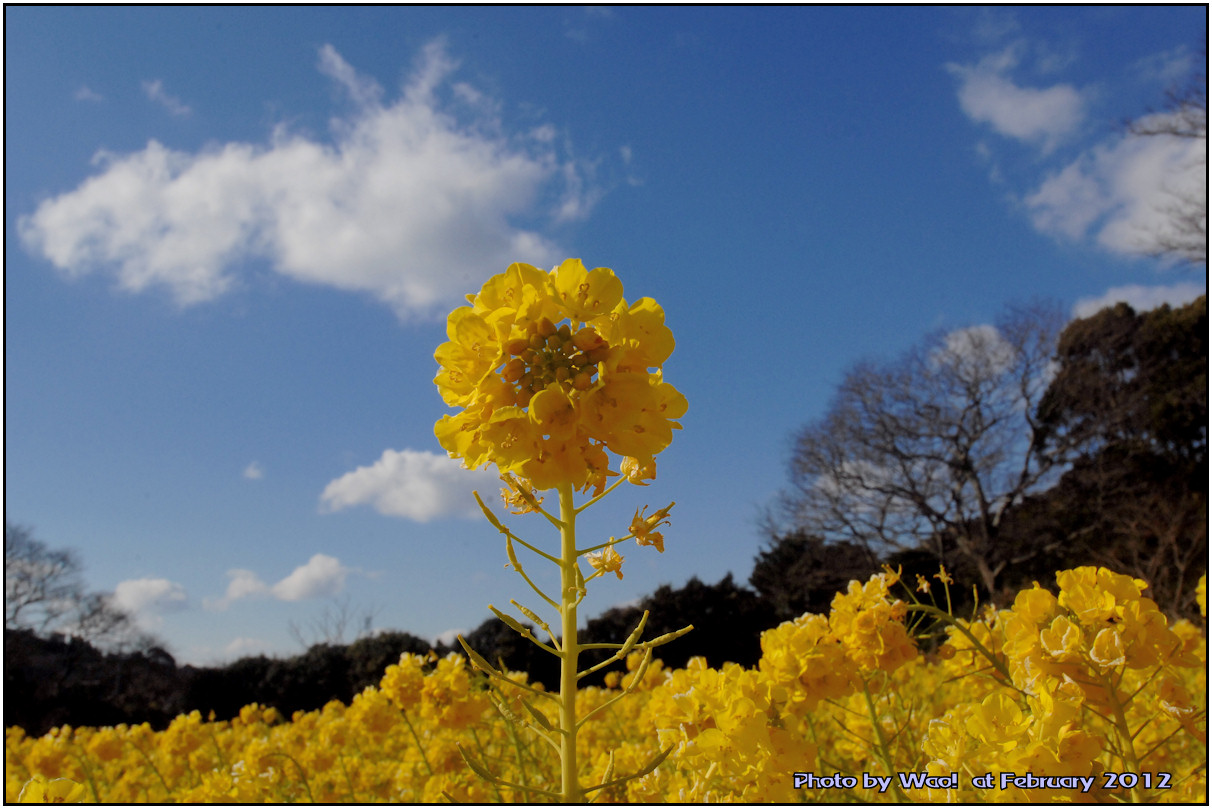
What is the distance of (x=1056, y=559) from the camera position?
18266 mm

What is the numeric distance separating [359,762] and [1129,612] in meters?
4.38

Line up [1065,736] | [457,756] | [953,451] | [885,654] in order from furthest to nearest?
[953,451]
[457,756]
[885,654]
[1065,736]

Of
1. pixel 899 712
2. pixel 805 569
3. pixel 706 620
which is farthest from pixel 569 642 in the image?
pixel 805 569

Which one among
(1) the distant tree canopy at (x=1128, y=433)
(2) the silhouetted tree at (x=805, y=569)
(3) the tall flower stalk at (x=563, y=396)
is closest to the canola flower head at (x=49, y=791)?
(3) the tall flower stalk at (x=563, y=396)

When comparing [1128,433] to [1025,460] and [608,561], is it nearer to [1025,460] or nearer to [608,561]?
[1025,460]

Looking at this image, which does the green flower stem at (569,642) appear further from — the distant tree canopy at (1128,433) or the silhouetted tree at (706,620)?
the distant tree canopy at (1128,433)

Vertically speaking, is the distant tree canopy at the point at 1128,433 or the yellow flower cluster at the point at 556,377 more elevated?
the distant tree canopy at the point at 1128,433

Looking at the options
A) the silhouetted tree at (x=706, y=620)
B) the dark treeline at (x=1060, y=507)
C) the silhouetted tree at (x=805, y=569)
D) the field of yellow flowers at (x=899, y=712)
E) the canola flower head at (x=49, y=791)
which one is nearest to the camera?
the field of yellow flowers at (x=899, y=712)

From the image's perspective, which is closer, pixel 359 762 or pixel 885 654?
pixel 885 654

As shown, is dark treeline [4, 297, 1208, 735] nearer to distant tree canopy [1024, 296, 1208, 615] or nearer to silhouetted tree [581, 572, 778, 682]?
distant tree canopy [1024, 296, 1208, 615]

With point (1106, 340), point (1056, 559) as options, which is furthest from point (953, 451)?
point (1106, 340)

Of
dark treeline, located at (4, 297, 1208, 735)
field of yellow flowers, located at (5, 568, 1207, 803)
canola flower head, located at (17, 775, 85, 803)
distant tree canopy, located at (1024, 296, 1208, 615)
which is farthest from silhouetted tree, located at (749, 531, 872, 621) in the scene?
canola flower head, located at (17, 775, 85, 803)

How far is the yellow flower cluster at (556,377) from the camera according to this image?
1.05 m

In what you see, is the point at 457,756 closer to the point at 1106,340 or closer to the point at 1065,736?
the point at 1065,736
